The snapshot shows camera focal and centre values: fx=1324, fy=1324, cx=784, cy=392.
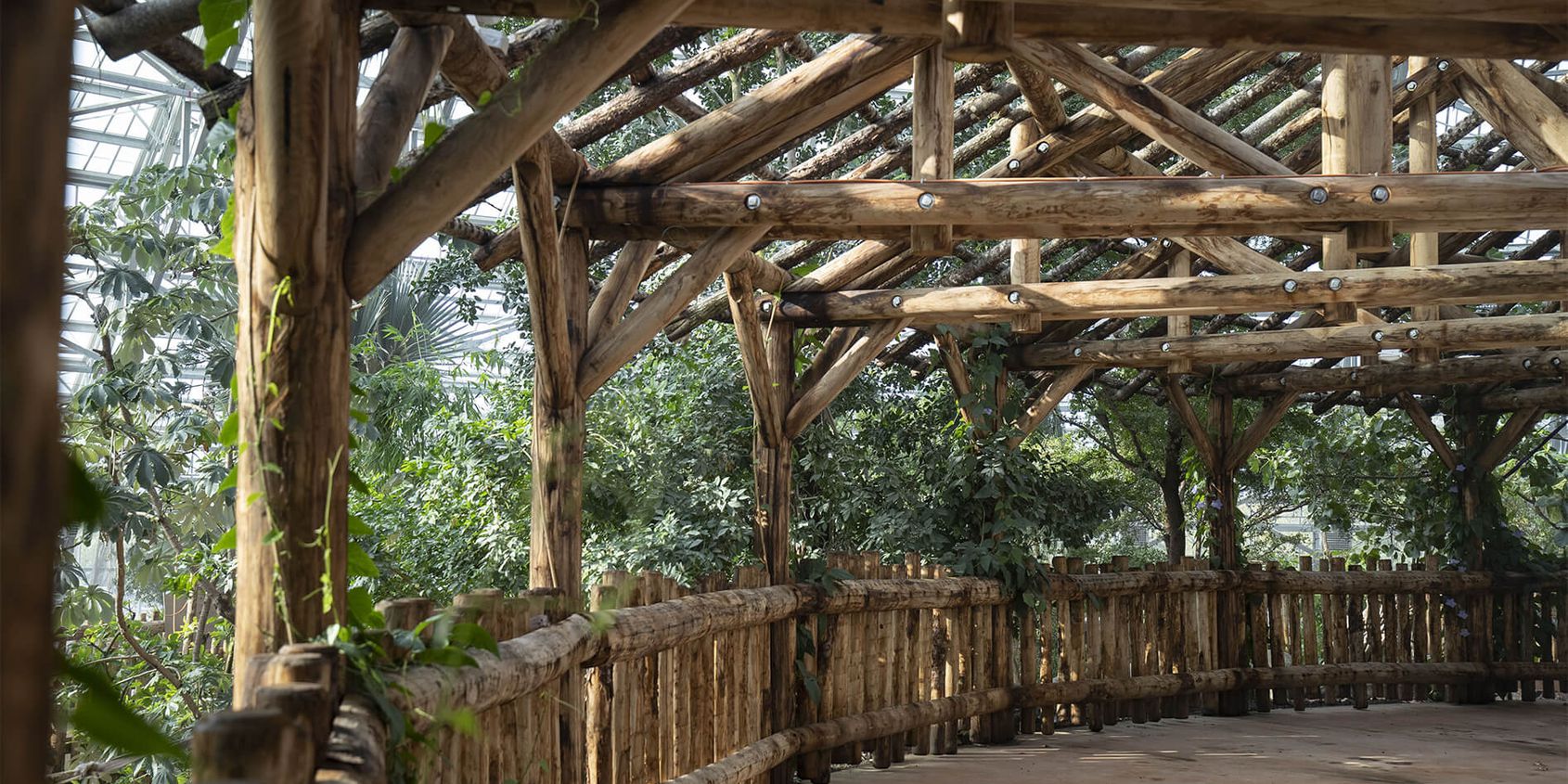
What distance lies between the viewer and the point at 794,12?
3686mm

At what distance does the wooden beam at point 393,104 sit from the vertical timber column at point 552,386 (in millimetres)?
1081

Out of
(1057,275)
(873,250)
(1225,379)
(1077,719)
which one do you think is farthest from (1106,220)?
(1225,379)

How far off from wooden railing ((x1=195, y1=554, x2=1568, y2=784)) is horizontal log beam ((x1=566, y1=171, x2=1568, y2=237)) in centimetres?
153

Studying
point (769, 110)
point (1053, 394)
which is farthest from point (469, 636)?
point (1053, 394)

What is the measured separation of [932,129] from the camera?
222 inches

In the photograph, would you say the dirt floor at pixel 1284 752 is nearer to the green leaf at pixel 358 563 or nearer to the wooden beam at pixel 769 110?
the wooden beam at pixel 769 110

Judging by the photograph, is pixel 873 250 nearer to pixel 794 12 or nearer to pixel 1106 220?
pixel 1106 220

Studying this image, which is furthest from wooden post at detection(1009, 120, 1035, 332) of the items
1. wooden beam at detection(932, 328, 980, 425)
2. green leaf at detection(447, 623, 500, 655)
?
green leaf at detection(447, 623, 500, 655)

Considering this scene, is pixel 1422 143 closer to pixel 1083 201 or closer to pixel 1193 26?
pixel 1083 201

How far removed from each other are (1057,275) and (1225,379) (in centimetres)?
214

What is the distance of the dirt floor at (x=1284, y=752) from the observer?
735 cm

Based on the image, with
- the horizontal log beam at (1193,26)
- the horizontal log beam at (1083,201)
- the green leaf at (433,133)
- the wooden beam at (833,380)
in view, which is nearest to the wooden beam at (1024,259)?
the wooden beam at (833,380)

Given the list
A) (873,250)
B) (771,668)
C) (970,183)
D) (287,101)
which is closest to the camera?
(287,101)

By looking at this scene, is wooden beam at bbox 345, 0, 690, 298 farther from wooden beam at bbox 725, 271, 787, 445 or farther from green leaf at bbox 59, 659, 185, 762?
wooden beam at bbox 725, 271, 787, 445
